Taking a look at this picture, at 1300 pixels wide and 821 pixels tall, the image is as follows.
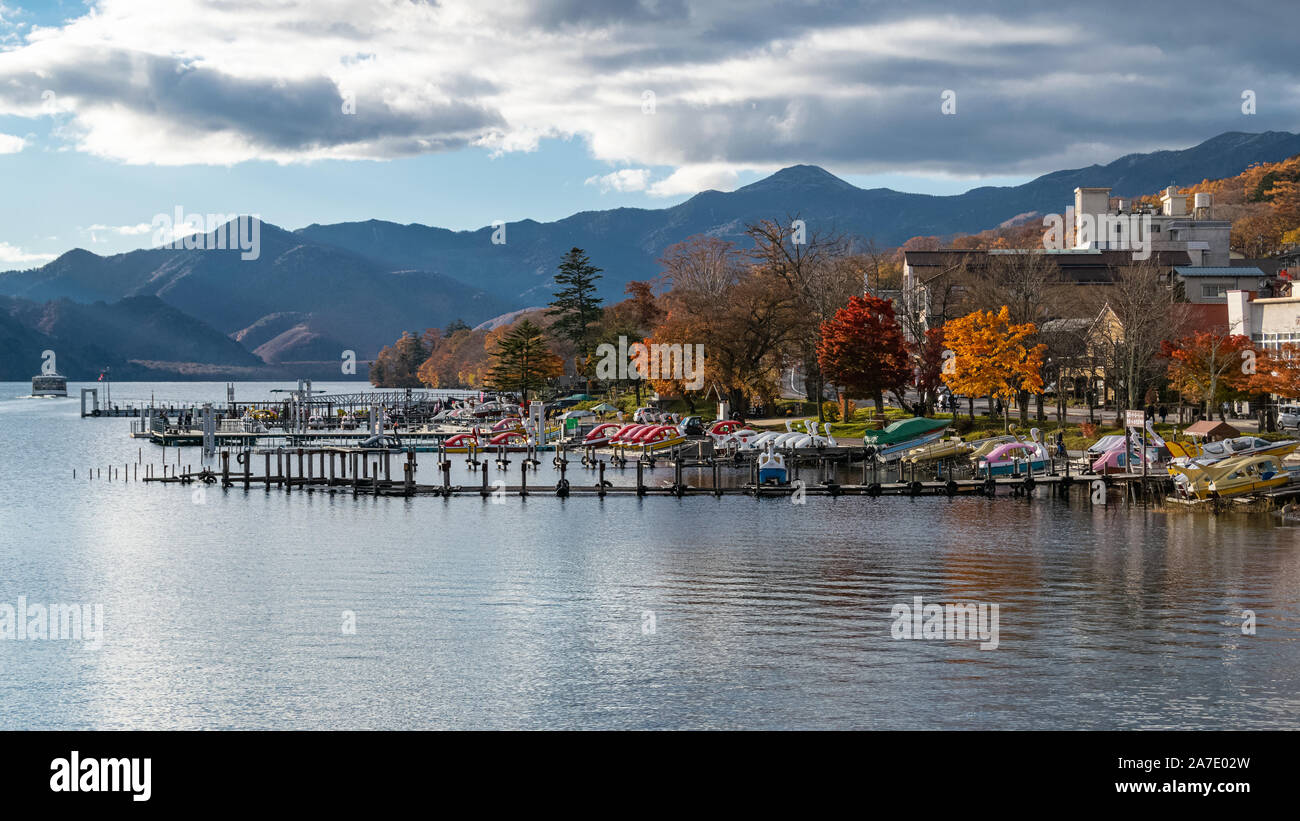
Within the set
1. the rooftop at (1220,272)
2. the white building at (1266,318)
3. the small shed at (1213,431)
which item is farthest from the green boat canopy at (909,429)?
the rooftop at (1220,272)

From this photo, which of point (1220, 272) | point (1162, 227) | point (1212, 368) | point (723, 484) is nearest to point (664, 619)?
point (723, 484)

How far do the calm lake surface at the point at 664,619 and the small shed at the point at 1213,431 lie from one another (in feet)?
43.9

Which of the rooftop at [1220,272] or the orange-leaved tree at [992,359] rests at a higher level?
the rooftop at [1220,272]

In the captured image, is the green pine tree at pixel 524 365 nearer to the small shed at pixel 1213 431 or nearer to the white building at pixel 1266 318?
the white building at pixel 1266 318

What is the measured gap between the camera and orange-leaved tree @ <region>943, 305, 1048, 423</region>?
84000 millimetres

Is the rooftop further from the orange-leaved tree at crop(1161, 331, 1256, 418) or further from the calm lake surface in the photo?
the calm lake surface

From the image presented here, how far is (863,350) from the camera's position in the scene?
9319 centimetres

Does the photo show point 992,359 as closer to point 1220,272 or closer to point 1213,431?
point 1213,431

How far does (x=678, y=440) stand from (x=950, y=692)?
222ft

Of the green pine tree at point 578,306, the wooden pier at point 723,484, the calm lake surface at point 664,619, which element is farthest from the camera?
the green pine tree at point 578,306

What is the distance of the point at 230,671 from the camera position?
1262 inches

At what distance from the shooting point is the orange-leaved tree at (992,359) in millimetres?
84000

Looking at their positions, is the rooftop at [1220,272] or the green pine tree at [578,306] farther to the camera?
the green pine tree at [578,306]

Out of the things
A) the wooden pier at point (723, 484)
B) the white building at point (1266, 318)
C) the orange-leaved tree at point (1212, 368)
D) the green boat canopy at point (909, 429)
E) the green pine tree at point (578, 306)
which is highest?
the green pine tree at point (578, 306)
